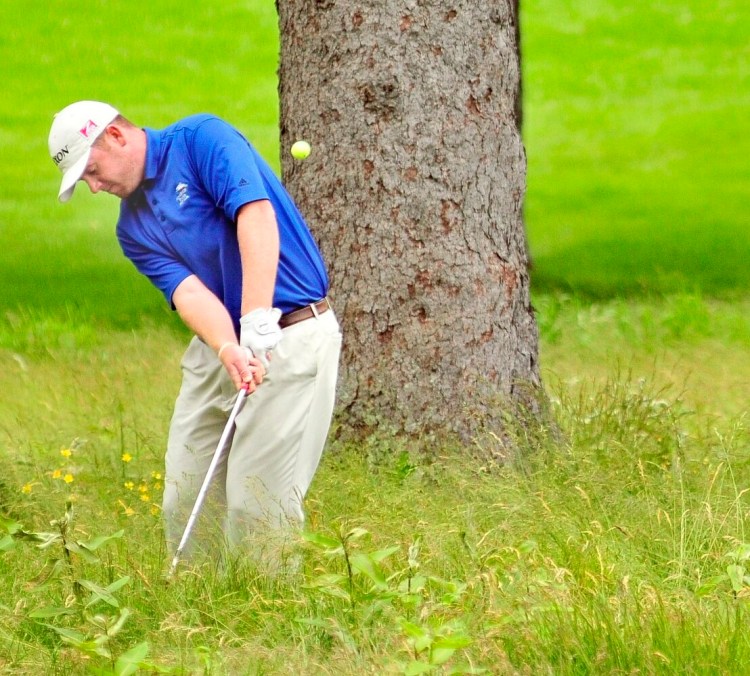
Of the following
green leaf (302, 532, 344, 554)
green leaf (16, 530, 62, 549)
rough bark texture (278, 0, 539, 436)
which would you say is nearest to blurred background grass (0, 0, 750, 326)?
rough bark texture (278, 0, 539, 436)

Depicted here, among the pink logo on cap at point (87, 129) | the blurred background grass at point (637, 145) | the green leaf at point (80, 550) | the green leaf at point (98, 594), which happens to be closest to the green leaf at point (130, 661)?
the green leaf at point (98, 594)

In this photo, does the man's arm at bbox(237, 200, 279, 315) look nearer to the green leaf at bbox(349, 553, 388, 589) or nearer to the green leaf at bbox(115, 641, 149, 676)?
the green leaf at bbox(349, 553, 388, 589)

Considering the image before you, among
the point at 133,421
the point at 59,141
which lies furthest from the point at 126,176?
the point at 133,421

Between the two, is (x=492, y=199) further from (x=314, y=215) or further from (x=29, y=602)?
(x=29, y=602)

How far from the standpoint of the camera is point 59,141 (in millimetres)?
3945

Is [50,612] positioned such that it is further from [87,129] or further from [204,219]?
[87,129]

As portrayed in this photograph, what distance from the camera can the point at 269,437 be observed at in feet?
13.3

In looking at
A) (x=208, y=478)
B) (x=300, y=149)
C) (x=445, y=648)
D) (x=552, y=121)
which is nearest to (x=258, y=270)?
(x=208, y=478)

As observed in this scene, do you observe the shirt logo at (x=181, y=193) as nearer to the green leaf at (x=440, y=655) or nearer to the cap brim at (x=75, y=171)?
the cap brim at (x=75, y=171)

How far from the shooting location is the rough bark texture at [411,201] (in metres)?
5.21

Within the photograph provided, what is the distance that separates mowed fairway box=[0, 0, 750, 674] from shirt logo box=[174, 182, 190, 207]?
1.07m

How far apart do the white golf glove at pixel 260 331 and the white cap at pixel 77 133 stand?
2.16ft

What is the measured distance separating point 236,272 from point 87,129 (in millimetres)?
619

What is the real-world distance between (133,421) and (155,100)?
7.88m
